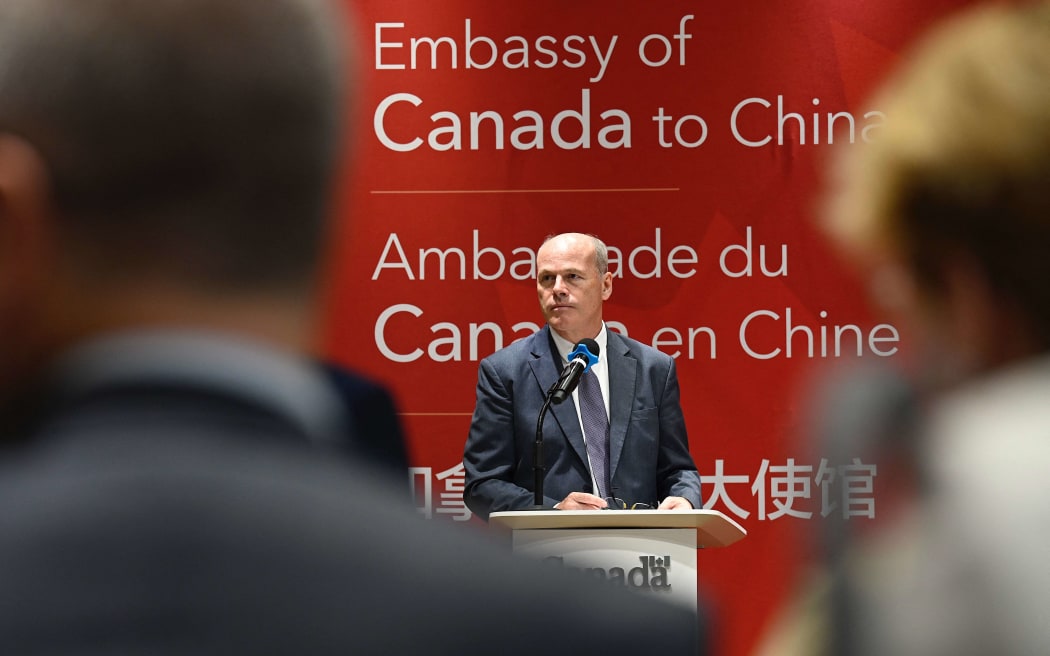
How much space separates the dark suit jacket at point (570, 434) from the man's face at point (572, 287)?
0.15 metres

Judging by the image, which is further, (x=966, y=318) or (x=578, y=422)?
(x=578, y=422)

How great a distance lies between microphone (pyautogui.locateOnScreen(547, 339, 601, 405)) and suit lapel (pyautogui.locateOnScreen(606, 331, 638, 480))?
602 millimetres

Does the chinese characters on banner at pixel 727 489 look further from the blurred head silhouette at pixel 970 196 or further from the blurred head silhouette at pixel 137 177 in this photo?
the blurred head silhouette at pixel 137 177

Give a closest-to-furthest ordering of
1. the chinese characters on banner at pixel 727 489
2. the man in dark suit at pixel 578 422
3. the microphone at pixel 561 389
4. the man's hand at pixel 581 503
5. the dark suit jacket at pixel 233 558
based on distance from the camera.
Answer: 1. the dark suit jacket at pixel 233 558
2. the microphone at pixel 561 389
3. the man's hand at pixel 581 503
4. the man in dark suit at pixel 578 422
5. the chinese characters on banner at pixel 727 489

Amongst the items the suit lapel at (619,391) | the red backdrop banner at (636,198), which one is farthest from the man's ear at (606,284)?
the red backdrop banner at (636,198)

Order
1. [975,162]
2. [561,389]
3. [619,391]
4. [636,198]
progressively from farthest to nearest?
[636,198], [619,391], [561,389], [975,162]

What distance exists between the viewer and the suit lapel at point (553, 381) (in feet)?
16.9

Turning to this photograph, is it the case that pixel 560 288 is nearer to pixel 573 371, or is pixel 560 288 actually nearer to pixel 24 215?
pixel 573 371

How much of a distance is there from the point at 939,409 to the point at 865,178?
20 cm

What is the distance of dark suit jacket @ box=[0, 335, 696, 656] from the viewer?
598mm

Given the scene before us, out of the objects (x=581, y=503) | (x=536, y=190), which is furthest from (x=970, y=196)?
(x=536, y=190)

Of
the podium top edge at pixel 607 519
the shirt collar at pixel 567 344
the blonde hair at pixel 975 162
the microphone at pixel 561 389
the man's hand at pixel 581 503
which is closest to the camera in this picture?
the blonde hair at pixel 975 162

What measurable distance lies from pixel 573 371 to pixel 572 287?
97 cm

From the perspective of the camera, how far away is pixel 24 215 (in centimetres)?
68
